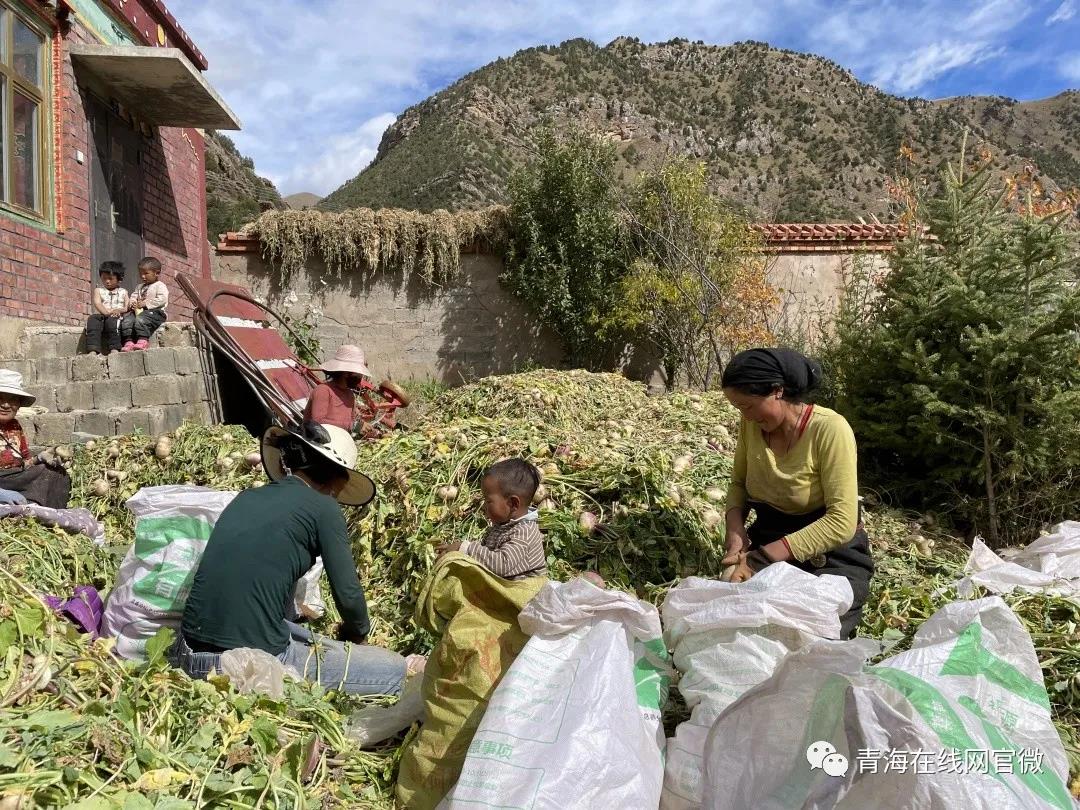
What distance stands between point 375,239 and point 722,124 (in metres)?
42.7

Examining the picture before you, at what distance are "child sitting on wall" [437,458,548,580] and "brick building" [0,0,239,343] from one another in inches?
219

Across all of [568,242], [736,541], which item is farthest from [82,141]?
[736,541]

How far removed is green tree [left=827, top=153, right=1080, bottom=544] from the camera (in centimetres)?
404

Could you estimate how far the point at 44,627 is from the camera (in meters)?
2.38

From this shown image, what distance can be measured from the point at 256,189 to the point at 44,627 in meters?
41.0

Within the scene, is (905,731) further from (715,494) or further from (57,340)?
(57,340)

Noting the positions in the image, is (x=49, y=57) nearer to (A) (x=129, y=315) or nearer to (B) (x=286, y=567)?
(A) (x=129, y=315)

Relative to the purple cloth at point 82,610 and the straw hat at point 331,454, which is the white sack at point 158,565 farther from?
the straw hat at point 331,454

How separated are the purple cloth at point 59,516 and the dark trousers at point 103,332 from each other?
302 centimetres

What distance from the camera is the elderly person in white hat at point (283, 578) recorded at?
2.42 m

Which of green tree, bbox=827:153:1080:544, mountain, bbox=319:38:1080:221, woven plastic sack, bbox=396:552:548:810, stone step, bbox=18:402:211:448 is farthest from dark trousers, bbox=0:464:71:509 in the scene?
mountain, bbox=319:38:1080:221

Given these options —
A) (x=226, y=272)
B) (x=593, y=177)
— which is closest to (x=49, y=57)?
(x=226, y=272)

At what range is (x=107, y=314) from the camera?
6.52 meters

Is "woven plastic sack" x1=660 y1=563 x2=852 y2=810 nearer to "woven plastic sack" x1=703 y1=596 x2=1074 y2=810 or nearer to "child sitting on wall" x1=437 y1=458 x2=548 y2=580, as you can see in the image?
"woven plastic sack" x1=703 y1=596 x2=1074 y2=810
